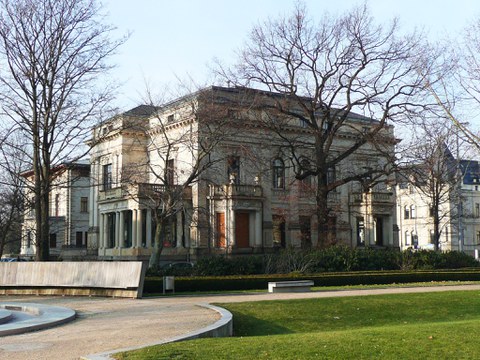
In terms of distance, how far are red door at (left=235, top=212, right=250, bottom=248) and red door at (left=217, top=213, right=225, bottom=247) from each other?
139cm

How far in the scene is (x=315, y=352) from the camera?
10.4m

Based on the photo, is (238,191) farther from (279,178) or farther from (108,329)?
(108,329)

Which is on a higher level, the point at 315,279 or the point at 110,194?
the point at 110,194

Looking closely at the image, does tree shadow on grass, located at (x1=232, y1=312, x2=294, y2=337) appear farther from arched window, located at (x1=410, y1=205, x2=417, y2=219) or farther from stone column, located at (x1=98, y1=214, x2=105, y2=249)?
arched window, located at (x1=410, y1=205, x2=417, y2=219)

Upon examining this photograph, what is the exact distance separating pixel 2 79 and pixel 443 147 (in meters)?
32.0

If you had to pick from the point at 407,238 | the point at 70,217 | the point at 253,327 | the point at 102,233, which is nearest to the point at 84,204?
the point at 70,217

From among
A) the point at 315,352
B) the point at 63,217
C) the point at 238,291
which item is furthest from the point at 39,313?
the point at 63,217

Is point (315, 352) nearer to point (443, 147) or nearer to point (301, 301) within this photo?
point (301, 301)

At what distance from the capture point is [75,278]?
79.5 ft

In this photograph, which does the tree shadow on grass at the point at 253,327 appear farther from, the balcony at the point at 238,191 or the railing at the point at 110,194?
the railing at the point at 110,194

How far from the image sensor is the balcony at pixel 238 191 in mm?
51812

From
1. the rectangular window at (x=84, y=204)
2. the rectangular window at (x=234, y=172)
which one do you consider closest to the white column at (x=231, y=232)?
the rectangular window at (x=234, y=172)

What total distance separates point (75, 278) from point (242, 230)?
3070cm

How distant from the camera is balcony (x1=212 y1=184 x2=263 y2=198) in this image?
170 ft
